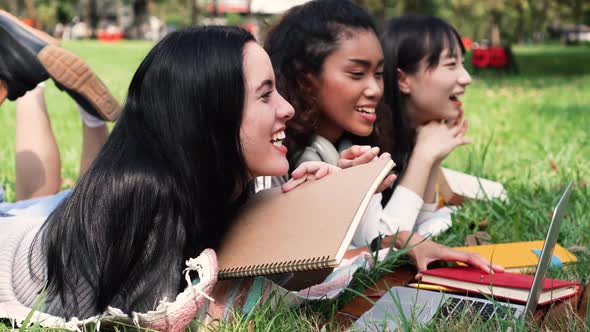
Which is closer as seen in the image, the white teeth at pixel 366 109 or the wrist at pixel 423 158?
the white teeth at pixel 366 109

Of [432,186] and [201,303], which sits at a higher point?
[201,303]

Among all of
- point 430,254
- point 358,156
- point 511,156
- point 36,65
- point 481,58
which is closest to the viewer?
point 358,156

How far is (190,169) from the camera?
1.79 meters

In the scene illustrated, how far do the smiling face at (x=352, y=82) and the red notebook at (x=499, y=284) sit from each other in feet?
2.01

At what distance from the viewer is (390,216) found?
2646mm

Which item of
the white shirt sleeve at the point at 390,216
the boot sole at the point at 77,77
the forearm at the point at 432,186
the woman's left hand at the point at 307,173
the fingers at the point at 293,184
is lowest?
the forearm at the point at 432,186

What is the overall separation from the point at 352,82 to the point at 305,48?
0.20 m

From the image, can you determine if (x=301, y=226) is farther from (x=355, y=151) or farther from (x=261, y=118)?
(x=355, y=151)

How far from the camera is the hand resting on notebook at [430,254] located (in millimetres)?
2258

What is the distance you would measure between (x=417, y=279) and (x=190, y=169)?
0.82 meters

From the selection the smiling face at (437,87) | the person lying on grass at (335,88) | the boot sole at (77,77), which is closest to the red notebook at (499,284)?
the person lying on grass at (335,88)

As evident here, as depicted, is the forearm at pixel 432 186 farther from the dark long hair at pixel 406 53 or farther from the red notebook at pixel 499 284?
the red notebook at pixel 499 284

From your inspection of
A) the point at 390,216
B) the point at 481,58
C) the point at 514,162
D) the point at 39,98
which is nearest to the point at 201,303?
the point at 390,216

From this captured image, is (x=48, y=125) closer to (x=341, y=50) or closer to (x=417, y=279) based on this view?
(x=341, y=50)
